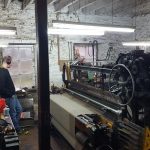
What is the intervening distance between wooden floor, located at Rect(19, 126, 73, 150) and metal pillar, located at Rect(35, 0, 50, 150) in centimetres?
274

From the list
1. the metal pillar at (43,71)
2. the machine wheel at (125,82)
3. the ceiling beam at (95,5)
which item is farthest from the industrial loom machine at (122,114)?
the ceiling beam at (95,5)

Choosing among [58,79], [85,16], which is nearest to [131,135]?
[58,79]

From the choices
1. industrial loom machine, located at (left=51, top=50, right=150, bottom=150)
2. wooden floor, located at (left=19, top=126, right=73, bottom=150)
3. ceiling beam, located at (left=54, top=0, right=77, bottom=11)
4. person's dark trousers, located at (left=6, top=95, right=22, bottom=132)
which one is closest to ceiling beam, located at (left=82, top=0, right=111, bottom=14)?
ceiling beam, located at (left=54, top=0, right=77, bottom=11)

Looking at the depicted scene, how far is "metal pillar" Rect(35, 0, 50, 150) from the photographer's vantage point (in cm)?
244

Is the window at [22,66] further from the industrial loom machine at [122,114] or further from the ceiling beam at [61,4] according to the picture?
the industrial loom machine at [122,114]

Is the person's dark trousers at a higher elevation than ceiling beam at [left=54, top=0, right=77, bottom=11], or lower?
lower

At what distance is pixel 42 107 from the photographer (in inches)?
Answer: 101

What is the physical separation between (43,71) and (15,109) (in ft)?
13.0

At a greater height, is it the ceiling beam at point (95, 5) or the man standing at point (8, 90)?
the ceiling beam at point (95, 5)

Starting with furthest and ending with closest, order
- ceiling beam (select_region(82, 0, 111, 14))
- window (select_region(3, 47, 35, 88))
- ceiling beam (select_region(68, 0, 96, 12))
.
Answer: window (select_region(3, 47, 35, 88))
ceiling beam (select_region(82, 0, 111, 14))
ceiling beam (select_region(68, 0, 96, 12))

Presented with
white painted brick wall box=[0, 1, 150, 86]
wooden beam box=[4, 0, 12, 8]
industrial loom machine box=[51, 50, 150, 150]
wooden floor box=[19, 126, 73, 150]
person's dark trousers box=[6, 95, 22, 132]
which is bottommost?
wooden floor box=[19, 126, 73, 150]

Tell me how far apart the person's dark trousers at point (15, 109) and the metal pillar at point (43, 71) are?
144 inches

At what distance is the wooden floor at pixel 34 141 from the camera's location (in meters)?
5.36

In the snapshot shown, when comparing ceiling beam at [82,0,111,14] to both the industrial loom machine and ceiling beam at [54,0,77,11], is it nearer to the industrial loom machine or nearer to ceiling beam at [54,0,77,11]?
ceiling beam at [54,0,77,11]
